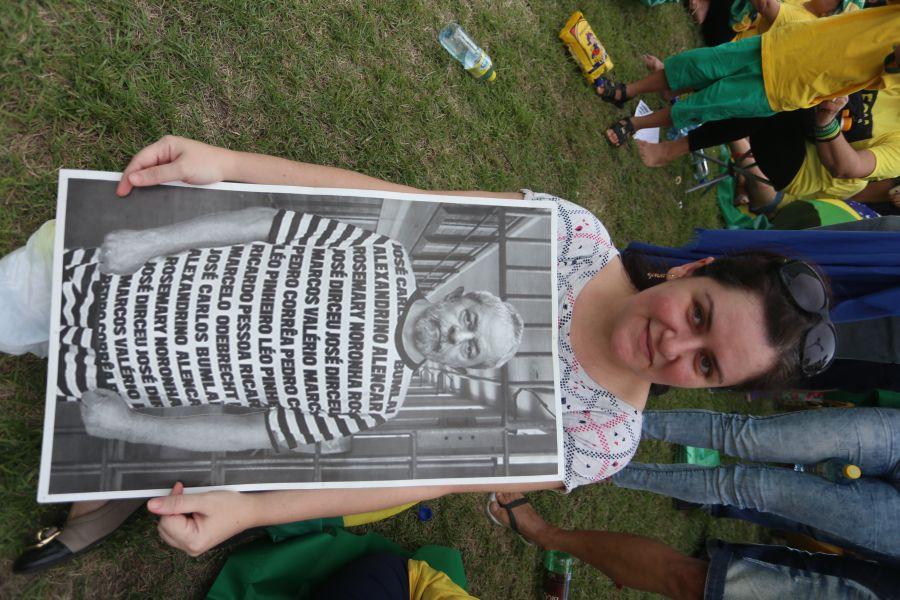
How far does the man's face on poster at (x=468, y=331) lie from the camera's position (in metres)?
1.08

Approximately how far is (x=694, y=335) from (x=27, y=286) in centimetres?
144

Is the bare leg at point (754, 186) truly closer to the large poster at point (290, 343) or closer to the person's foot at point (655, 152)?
the person's foot at point (655, 152)

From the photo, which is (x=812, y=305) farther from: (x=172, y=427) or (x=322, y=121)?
(x=322, y=121)

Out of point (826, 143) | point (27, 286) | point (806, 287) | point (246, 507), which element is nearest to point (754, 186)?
point (826, 143)

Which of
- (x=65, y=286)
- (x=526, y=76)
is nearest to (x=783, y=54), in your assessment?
(x=526, y=76)

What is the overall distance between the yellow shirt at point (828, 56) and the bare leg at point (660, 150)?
2.72 feet

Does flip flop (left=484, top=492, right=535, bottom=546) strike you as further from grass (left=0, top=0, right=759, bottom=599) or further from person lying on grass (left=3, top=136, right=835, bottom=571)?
person lying on grass (left=3, top=136, right=835, bottom=571)

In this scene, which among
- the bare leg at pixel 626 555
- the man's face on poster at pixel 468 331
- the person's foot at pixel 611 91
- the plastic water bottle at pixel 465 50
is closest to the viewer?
the man's face on poster at pixel 468 331

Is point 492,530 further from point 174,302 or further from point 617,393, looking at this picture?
point 174,302

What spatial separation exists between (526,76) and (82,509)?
251 centimetres

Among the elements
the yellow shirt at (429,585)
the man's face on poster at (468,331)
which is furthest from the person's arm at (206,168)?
the yellow shirt at (429,585)

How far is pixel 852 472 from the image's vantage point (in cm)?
177

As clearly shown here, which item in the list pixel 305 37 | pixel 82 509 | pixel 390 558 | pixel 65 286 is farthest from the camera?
pixel 305 37

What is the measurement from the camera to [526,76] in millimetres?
2562
